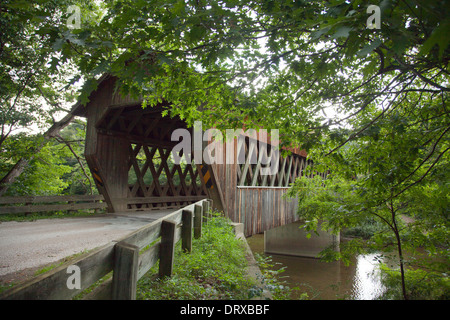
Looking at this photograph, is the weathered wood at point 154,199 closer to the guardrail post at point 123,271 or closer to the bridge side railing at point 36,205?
the bridge side railing at point 36,205

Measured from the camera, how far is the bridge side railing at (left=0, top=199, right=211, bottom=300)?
1.32m

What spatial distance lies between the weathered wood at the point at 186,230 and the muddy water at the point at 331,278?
280 inches

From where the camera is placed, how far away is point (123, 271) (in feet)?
6.43

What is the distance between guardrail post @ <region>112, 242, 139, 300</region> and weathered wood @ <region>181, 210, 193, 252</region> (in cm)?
213

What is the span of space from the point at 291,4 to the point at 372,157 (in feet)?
7.19

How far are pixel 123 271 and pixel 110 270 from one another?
88 mm

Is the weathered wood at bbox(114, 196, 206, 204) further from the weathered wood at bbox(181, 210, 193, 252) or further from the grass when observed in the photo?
the weathered wood at bbox(181, 210, 193, 252)

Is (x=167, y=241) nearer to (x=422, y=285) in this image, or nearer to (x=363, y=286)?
(x=422, y=285)

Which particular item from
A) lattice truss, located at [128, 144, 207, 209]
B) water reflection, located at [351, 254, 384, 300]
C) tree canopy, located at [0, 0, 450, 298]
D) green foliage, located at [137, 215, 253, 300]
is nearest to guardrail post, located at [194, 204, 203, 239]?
green foliage, located at [137, 215, 253, 300]

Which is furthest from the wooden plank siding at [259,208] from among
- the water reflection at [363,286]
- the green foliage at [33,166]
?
the green foliage at [33,166]

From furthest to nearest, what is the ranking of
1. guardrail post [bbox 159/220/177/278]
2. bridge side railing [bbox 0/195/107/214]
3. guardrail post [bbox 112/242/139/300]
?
bridge side railing [bbox 0/195/107/214], guardrail post [bbox 159/220/177/278], guardrail post [bbox 112/242/139/300]

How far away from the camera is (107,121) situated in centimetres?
914
